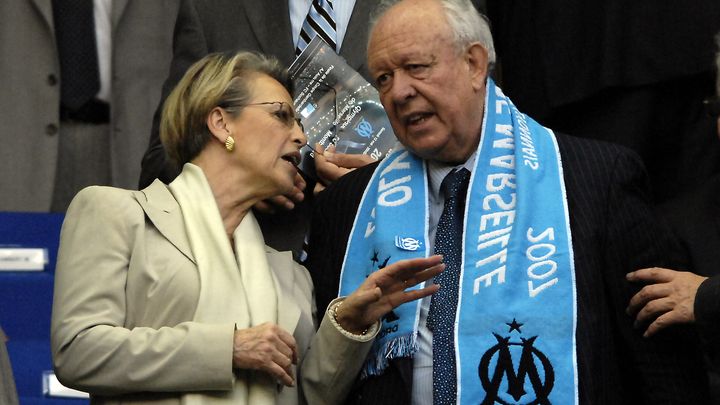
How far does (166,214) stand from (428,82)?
2.55 feet

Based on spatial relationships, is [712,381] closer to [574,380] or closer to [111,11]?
[574,380]

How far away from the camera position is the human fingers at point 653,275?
4.35 m

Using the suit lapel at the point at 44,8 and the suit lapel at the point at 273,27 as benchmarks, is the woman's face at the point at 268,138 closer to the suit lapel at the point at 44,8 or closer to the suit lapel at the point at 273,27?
the suit lapel at the point at 273,27

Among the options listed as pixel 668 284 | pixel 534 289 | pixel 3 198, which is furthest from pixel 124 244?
pixel 3 198

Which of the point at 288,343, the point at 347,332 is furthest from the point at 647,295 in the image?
the point at 288,343

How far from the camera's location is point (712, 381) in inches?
175

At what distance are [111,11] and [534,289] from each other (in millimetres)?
2426

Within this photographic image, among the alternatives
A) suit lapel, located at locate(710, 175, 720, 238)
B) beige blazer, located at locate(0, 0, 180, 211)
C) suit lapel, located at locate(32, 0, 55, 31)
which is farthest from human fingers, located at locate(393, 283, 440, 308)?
suit lapel, located at locate(32, 0, 55, 31)

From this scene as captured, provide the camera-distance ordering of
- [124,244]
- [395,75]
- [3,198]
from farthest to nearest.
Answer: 1. [3,198]
2. [395,75]
3. [124,244]

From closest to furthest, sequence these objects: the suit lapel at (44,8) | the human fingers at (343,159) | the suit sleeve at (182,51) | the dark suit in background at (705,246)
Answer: the dark suit in background at (705,246), the human fingers at (343,159), the suit sleeve at (182,51), the suit lapel at (44,8)

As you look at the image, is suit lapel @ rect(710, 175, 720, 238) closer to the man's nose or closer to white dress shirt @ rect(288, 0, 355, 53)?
the man's nose

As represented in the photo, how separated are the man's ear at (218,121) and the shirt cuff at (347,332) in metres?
0.60

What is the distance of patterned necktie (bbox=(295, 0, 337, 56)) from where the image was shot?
17.0 ft

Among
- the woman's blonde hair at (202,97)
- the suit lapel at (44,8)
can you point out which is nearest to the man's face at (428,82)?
the woman's blonde hair at (202,97)
